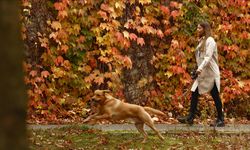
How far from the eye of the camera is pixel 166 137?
8.43 metres

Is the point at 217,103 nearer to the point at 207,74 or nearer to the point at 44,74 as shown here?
the point at 207,74

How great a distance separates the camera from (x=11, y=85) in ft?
7.43

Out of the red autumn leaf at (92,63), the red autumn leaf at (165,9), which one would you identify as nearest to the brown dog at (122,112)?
the red autumn leaf at (92,63)

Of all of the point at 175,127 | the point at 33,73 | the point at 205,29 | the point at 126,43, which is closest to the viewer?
the point at 205,29

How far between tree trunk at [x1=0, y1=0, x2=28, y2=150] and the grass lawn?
4.86 metres

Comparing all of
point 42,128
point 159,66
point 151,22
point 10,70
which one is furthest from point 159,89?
point 10,70

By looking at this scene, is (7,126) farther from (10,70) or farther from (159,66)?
(159,66)

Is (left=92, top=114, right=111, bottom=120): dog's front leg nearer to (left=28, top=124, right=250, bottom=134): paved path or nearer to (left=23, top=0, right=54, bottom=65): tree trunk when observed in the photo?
A: (left=28, top=124, right=250, bottom=134): paved path

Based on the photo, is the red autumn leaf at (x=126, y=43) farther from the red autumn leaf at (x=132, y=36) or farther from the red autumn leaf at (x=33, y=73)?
the red autumn leaf at (x=33, y=73)

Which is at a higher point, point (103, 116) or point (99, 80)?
point (99, 80)

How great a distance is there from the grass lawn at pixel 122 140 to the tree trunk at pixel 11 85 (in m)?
4.86

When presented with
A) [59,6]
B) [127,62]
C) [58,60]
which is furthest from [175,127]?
[59,6]

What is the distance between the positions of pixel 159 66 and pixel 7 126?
9.71 meters

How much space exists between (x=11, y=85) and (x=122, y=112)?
219 inches
